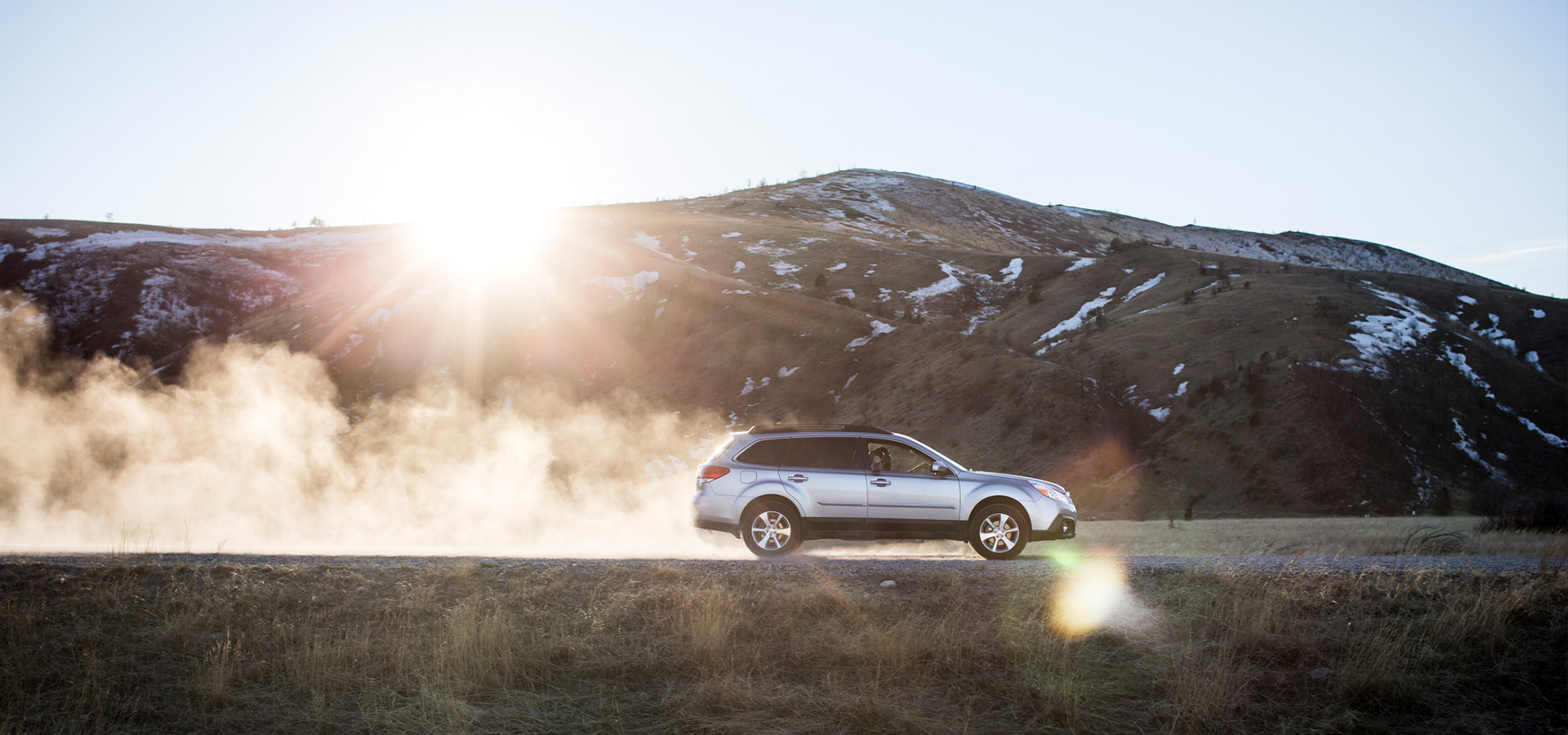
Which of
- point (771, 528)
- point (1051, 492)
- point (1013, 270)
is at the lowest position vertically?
point (771, 528)

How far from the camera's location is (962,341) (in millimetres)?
49438

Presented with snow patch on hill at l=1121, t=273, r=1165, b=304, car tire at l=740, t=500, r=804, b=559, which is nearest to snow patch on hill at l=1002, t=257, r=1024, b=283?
snow patch on hill at l=1121, t=273, r=1165, b=304

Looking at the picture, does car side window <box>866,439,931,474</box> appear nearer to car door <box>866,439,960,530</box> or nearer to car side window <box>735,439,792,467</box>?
car door <box>866,439,960,530</box>

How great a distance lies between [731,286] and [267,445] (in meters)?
31.2

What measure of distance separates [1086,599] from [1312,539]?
1077cm

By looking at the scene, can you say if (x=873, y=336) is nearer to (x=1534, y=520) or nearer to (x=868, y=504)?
(x=1534, y=520)

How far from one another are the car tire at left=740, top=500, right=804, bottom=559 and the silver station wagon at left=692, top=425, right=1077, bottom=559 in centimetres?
1

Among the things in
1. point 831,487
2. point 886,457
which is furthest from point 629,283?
point 831,487

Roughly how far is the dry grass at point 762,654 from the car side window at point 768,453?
312 cm

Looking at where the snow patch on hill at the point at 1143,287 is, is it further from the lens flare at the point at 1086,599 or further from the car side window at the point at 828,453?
the lens flare at the point at 1086,599

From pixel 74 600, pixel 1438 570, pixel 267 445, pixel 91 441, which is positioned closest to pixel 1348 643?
pixel 1438 570

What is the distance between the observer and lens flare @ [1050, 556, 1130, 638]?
348 inches

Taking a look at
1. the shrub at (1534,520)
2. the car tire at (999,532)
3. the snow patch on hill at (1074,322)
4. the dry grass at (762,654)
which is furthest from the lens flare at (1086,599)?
the snow patch on hill at (1074,322)

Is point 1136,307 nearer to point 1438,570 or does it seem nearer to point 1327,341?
point 1327,341
